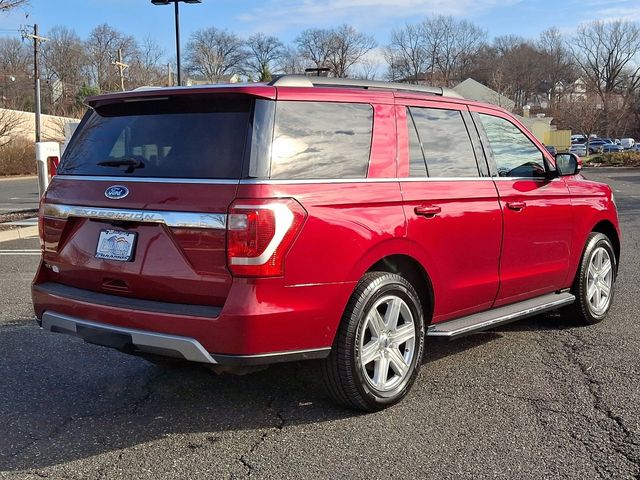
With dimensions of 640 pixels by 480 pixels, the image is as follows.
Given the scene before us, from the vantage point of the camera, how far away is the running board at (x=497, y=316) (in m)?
4.09

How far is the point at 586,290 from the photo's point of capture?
17.9 ft

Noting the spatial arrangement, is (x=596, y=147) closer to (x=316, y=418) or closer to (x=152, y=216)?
(x=316, y=418)

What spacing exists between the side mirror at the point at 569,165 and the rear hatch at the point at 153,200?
300 cm

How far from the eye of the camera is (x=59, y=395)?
401 centimetres

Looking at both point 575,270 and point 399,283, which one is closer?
point 399,283

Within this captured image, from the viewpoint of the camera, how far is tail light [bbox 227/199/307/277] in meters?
3.10

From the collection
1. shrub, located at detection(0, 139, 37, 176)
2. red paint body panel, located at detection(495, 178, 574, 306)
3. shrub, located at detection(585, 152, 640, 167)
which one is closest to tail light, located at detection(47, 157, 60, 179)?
red paint body panel, located at detection(495, 178, 574, 306)

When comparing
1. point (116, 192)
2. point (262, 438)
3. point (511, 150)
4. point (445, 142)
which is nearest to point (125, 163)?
point (116, 192)

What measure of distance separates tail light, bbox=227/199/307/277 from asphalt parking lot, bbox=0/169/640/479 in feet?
3.18

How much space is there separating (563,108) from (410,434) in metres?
63.3

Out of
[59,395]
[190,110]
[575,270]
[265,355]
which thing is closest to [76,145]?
[190,110]

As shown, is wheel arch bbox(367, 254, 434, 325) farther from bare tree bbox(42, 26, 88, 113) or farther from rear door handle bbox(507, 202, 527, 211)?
bare tree bbox(42, 26, 88, 113)

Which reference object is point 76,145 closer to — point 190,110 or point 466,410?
point 190,110

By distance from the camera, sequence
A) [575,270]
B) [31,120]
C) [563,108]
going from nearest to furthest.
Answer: [575,270]
[31,120]
[563,108]
